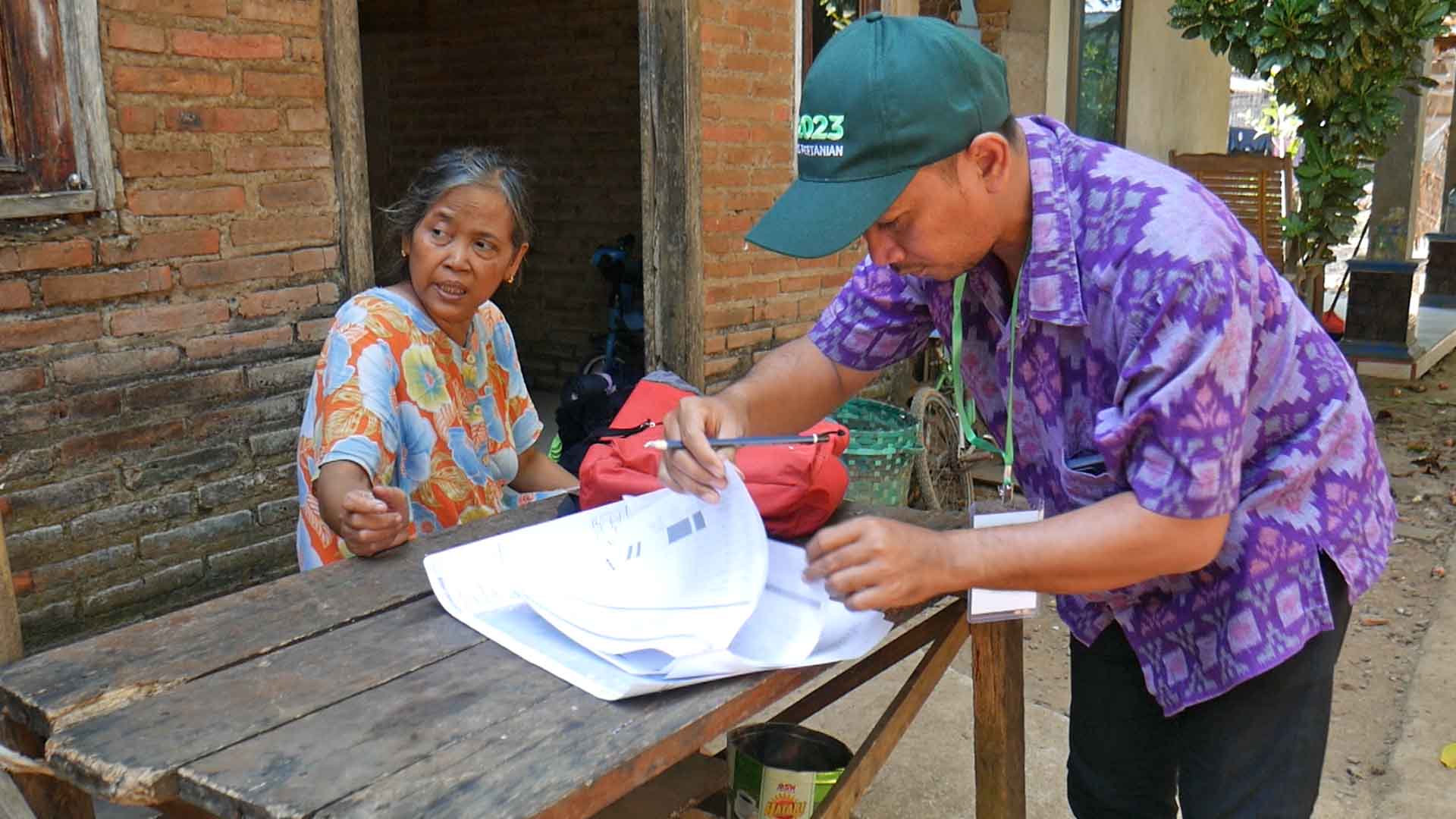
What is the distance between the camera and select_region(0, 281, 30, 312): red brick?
2.86 metres

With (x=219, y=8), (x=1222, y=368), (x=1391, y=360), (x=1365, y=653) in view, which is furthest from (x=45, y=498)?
(x=1391, y=360)

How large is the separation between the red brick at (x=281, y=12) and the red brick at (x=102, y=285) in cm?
74

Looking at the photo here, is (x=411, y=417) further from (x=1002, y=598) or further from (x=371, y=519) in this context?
(x=1002, y=598)

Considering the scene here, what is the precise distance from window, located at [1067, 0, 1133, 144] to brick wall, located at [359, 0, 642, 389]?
3.05 metres

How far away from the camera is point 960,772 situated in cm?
323

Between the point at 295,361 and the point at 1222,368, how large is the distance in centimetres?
282

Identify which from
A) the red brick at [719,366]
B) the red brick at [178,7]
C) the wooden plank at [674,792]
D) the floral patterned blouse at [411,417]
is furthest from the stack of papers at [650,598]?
the red brick at [719,366]

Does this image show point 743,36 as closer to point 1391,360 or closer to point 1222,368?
point 1222,368

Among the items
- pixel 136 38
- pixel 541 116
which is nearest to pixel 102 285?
pixel 136 38

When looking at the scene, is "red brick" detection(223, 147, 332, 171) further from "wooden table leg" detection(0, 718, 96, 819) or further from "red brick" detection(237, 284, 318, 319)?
"wooden table leg" detection(0, 718, 96, 819)

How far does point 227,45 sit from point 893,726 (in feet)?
8.35

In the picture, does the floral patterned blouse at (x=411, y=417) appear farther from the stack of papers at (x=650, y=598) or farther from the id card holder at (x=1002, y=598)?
the id card holder at (x=1002, y=598)

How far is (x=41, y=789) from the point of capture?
4.92 ft

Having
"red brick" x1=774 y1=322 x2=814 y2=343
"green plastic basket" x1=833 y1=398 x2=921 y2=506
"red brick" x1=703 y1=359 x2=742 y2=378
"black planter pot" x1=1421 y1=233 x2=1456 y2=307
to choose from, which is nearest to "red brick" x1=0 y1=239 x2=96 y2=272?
"red brick" x1=703 y1=359 x2=742 y2=378
